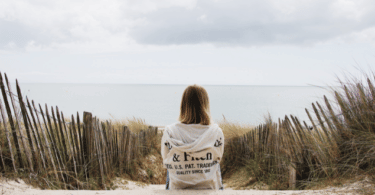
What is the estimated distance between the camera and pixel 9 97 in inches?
107

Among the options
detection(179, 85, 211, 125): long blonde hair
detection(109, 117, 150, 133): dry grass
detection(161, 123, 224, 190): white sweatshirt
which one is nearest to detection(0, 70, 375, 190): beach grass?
detection(161, 123, 224, 190): white sweatshirt

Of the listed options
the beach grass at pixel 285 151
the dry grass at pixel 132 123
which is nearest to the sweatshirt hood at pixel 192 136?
the beach grass at pixel 285 151

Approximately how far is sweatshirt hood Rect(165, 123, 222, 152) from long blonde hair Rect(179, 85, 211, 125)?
6 centimetres

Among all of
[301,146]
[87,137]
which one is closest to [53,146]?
[87,137]

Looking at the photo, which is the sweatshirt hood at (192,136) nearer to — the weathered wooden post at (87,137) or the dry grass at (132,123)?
the weathered wooden post at (87,137)

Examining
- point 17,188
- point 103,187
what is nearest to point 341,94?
point 103,187

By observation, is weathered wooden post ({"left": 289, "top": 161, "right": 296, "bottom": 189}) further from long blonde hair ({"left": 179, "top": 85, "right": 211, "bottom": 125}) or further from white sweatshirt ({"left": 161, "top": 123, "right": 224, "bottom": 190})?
long blonde hair ({"left": 179, "top": 85, "right": 211, "bottom": 125})

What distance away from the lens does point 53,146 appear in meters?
2.94

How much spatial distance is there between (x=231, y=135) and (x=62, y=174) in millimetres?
3017

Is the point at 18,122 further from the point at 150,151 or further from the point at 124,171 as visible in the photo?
the point at 150,151

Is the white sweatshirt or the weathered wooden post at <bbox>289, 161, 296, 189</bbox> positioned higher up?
the white sweatshirt

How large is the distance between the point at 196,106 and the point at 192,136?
Result: 252mm

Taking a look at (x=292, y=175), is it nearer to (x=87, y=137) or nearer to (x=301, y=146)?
(x=301, y=146)

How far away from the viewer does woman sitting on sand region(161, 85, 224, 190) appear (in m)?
2.06
